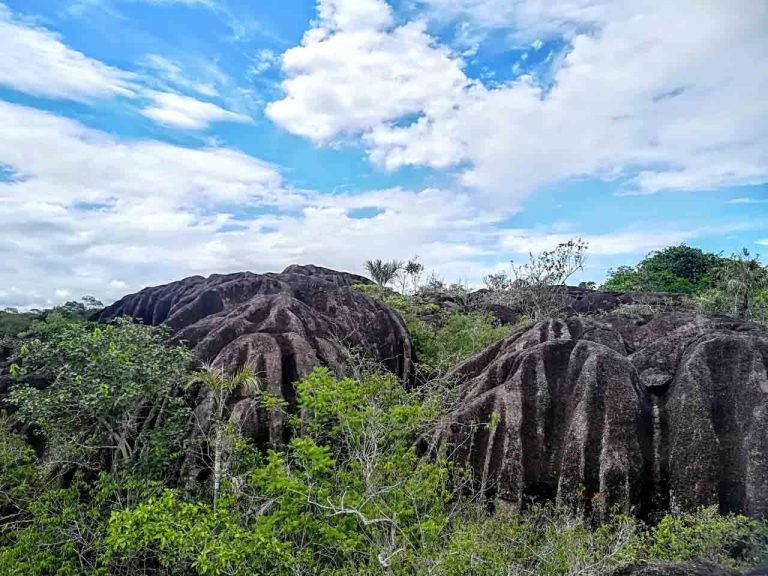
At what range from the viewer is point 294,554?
27.3 ft

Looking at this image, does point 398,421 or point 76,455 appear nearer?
point 398,421

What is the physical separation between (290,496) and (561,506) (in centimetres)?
486

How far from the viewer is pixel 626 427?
1041 cm

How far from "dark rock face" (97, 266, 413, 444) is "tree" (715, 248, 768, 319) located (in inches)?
693

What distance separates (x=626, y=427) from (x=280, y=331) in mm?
9300

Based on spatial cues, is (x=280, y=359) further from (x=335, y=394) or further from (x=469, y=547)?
(x=469, y=547)

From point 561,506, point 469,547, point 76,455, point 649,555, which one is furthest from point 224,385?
point 649,555

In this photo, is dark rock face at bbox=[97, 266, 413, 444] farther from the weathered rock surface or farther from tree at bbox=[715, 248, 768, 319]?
tree at bbox=[715, 248, 768, 319]

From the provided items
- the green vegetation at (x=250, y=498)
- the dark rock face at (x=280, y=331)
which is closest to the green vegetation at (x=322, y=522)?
the green vegetation at (x=250, y=498)

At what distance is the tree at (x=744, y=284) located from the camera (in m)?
27.3

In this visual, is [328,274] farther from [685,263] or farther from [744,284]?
[685,263]

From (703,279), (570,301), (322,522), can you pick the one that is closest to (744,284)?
(570,301)

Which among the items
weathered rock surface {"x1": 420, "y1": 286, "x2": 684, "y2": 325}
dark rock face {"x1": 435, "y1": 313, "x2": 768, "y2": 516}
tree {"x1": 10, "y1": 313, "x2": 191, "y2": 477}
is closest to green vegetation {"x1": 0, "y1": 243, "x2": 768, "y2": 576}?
tree {"x1": 10, "y1": 313, "x2": 191, "y2": 477}

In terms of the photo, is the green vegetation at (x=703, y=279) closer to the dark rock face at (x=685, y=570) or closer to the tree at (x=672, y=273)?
the tree at (x=672, y=273)
